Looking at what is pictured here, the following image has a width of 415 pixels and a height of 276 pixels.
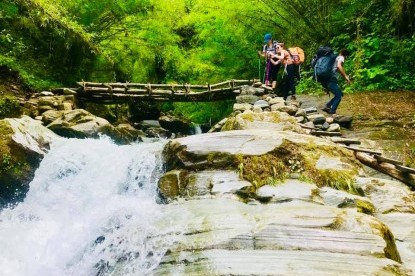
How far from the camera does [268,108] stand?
1000 centimetres

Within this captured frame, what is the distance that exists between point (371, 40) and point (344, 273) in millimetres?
11781

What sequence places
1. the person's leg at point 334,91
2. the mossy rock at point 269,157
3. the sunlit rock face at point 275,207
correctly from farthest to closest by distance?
1. the person's leg at point 334,91
2. the mossy rock at point 269,157
3. the sunlit rock face at point 275,207

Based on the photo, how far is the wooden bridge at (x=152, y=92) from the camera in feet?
47.0

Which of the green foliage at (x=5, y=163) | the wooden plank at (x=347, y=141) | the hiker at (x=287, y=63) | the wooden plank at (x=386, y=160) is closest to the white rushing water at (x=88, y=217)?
the green foliage at (x=5, y=163)

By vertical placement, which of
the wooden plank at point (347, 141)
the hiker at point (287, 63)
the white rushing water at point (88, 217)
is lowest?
the white rushing water at point (88, 217)

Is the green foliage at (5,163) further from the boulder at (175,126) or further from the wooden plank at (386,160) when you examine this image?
the boulder at (175,126)

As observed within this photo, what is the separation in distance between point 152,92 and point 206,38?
3.11 m

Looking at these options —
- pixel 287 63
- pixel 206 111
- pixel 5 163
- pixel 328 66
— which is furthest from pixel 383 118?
pixel 206 111

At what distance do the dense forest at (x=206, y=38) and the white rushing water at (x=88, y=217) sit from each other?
442 cm

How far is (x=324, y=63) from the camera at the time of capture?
9.42 metres

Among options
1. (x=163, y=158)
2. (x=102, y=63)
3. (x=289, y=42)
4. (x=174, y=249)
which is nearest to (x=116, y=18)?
(x=102, y=63)

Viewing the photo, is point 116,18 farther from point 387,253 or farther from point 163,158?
point 387,253

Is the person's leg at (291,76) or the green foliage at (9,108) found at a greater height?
the person's leg at (291,76)

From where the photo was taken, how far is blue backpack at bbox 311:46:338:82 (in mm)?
9344
